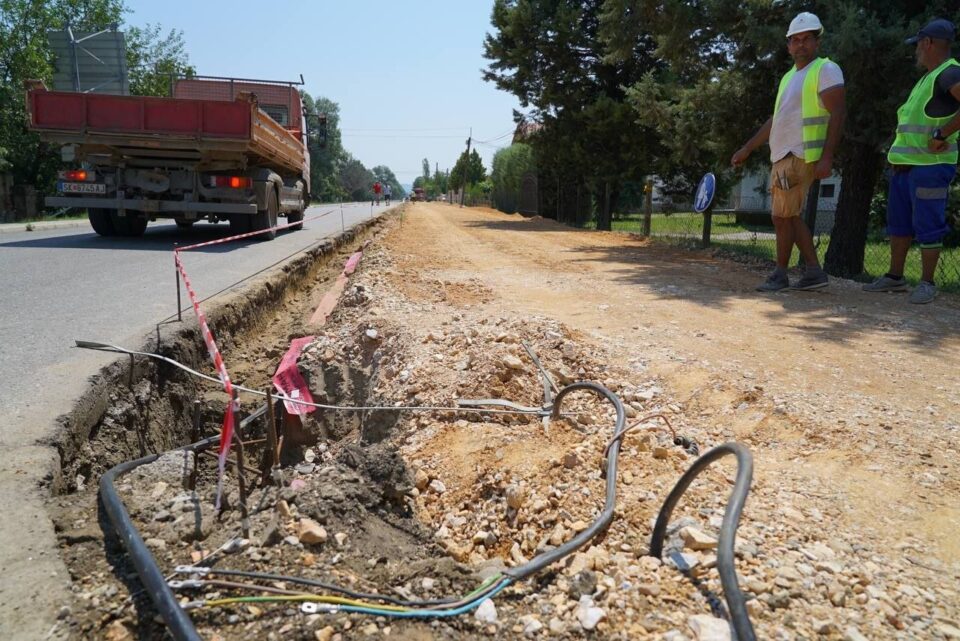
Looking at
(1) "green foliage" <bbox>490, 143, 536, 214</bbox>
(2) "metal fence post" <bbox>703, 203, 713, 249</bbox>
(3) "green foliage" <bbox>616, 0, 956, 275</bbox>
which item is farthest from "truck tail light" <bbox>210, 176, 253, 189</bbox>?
(1) "green foliage" <bbox>490, 143, 536, 214</bbox>

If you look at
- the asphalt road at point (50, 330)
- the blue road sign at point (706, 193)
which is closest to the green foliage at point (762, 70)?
the blue road sign at point (706, 193)

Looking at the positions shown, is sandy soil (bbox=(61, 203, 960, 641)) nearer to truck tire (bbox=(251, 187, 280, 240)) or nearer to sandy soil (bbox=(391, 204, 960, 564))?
sandy soil (bbox=(391, 204, 960, 564))

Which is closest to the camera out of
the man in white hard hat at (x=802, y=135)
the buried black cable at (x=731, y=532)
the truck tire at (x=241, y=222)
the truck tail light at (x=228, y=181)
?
the buried black cable at (x=731, y=532)

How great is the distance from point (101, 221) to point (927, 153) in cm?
1164

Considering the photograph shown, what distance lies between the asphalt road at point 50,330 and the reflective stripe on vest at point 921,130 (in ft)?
20.4

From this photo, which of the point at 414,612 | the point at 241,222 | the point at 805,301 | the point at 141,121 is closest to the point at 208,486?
the point at 414,612

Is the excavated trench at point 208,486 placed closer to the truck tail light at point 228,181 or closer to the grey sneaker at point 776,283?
the grey sneaker at point 776,283

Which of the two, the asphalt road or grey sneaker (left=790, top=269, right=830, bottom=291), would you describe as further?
grey sneaker (left=790, top=269, right=830, bottom=291)

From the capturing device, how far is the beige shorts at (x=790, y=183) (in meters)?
5.64

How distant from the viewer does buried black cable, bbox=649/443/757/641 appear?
1.60m

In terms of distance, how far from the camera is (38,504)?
244 centimetres

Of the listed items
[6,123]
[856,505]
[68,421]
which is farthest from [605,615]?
[6,123]

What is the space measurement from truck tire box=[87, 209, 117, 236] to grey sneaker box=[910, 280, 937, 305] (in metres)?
11.6

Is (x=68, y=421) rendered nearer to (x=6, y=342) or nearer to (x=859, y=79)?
(x=6, y=342)
